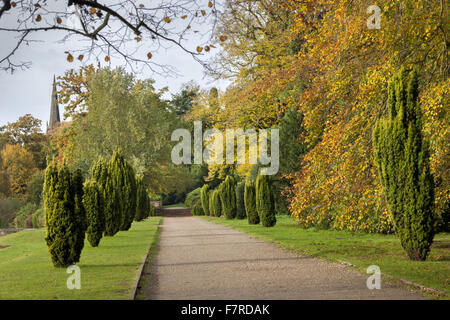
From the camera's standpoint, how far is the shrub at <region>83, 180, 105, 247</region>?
14.2 metres

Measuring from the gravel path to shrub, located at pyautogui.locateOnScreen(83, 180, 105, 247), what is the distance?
3.15 meters

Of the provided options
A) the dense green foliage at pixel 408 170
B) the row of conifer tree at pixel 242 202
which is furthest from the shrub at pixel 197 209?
the dense green foliage at pixel 408 170

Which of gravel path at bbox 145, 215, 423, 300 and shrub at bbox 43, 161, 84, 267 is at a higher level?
shrub at bbox 43, 161, 84, 267

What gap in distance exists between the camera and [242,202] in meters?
31.5

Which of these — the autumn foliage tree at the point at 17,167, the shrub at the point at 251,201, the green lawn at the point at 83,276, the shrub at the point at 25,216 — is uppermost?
the autumn foliage tree at the point at 17,167

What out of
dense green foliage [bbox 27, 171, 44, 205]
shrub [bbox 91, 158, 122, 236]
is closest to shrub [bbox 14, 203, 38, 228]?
dense green foliage [bbox 27, 171, 44, 205]

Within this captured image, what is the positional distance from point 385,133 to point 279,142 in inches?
540

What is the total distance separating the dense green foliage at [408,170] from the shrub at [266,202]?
12.0 meters

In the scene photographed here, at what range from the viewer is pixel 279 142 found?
23.2m

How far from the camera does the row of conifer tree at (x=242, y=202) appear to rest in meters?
21.5

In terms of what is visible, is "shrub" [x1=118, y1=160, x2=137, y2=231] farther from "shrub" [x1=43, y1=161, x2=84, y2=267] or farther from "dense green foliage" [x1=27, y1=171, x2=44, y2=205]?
"dense green foliage" [x1=27, y1=171, x2=44, y2=205]

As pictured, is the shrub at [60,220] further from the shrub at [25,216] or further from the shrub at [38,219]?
the shrub at [25,216]
